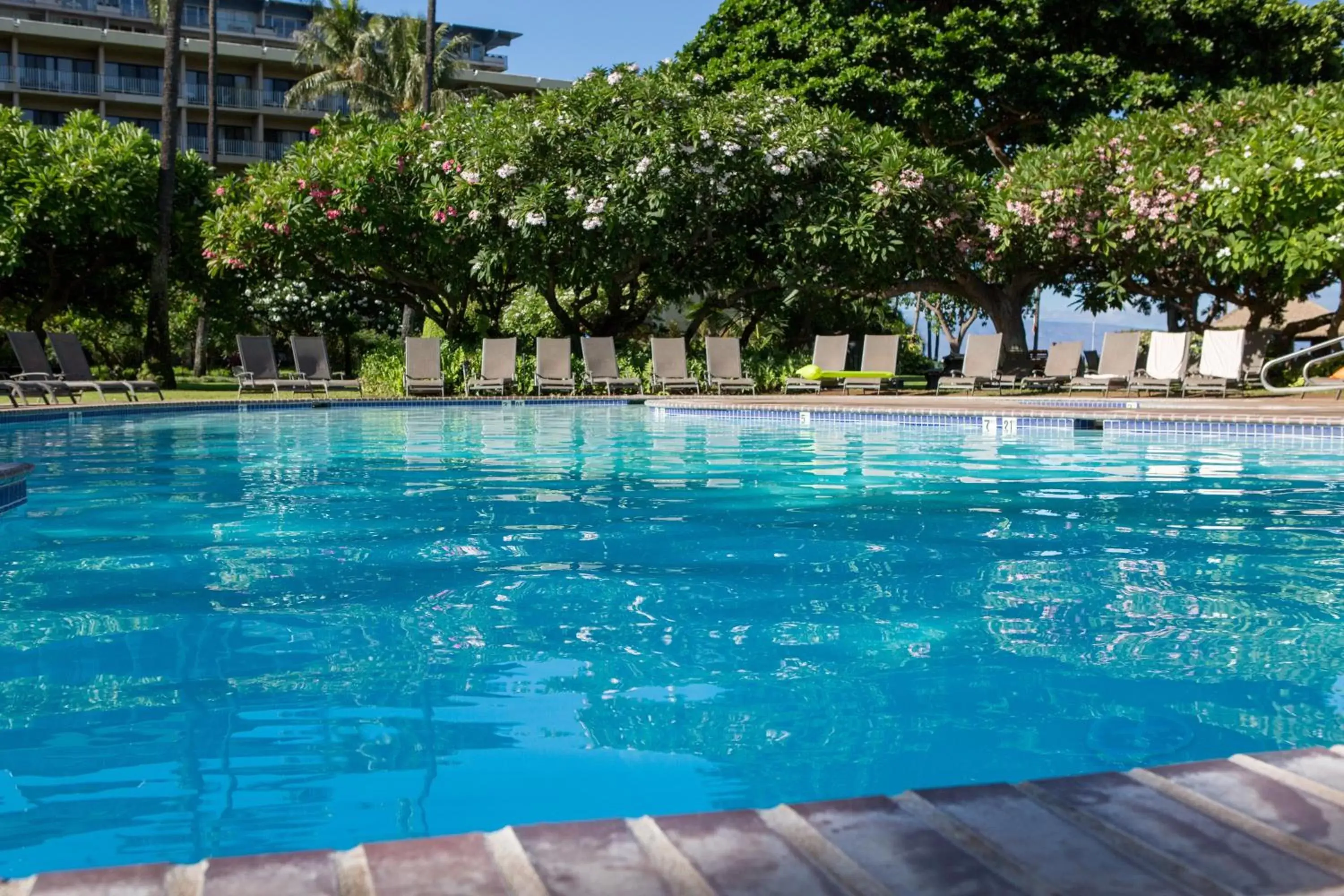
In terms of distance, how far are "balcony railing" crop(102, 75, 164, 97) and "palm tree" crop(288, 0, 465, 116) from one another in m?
9.28

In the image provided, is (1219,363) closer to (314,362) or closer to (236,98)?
(314,362)

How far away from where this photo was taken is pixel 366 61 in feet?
144

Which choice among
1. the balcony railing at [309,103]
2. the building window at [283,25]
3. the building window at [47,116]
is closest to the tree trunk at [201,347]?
the balcony railing at [309,103]

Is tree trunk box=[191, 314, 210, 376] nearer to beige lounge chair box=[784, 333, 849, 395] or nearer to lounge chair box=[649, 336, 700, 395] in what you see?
lounge chair box=[649, 336, 700, 395]

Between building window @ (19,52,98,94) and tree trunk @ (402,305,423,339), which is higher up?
building window @ (19,52,98,94)

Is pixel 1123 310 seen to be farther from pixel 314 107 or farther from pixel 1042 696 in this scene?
pixel 314 107

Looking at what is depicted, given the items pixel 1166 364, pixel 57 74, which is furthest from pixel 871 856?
pixel 57 74

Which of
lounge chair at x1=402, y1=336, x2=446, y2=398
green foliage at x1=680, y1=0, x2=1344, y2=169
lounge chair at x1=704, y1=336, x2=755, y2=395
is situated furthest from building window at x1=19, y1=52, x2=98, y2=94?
lounge chair at x1=704, y1=336, x2=755, y2=395

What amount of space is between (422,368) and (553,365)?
7.61 ft

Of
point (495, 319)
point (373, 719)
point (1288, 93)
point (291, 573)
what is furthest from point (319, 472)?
point (1288, 93)

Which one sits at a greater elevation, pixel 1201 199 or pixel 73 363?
A: pixel 1201 199

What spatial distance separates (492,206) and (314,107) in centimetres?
3700

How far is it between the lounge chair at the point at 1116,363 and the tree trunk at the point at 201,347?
22.5m

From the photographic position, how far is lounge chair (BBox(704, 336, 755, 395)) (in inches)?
845
